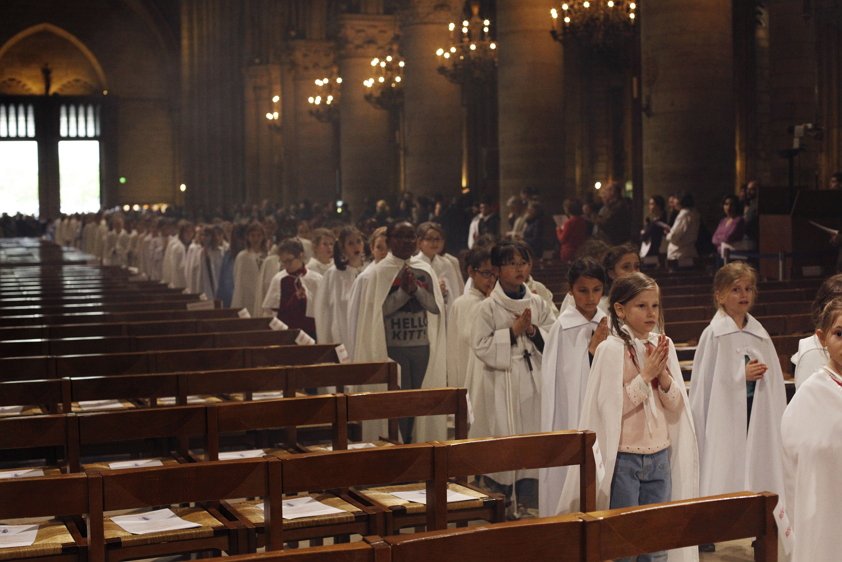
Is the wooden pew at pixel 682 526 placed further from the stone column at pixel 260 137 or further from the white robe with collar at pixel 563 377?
the stone column at pixel 260 137

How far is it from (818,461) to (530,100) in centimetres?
1617

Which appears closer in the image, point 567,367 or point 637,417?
point 637,417

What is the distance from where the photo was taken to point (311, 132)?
113ft

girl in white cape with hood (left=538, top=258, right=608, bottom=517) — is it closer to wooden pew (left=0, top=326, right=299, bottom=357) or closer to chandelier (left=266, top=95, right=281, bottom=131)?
wooden pew (left=0, top=326, right=299, bottom=357)

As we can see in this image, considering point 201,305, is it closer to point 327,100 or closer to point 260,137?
point 327,100

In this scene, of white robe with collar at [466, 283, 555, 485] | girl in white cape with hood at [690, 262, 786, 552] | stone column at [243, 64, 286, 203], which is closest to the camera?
girl in white cape with hood at [690, 262, 786, 552]

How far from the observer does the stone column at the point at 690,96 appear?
16328 millimetres

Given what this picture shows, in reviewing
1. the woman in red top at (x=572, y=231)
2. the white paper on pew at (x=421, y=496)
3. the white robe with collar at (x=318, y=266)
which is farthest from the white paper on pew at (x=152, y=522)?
the woman in red top at (x=572, y=231)

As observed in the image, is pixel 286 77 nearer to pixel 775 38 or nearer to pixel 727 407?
pixel 775 38

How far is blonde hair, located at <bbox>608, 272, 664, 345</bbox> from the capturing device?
5160 millimetres

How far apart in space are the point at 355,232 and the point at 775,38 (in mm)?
15318

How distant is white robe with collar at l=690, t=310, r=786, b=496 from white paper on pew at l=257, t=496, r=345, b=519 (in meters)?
2.20

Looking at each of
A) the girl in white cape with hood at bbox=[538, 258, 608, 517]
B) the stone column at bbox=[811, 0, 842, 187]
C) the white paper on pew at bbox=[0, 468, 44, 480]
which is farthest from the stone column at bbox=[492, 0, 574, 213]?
the white paper on pew at bbox=[0, 468, 44, 480]

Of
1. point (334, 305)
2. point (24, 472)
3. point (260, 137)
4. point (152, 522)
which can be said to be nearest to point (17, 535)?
point (152, 522)
